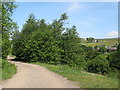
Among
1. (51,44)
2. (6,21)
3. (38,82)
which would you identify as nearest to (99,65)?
(51,44)

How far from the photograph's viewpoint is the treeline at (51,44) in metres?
35.4

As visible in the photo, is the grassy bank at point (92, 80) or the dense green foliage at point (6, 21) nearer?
the grassy bank at point (92, 80)

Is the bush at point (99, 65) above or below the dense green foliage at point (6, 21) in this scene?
below

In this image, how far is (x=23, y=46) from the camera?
39156 millimetres

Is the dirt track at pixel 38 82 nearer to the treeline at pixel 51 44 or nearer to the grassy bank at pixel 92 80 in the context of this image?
the grassy bank at pixel 92 80

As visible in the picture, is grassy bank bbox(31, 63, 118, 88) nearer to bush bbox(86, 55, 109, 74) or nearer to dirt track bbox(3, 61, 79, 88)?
dirt track bbox(3, 61, 79, 88)

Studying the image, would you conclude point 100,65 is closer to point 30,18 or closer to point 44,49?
point 44,49

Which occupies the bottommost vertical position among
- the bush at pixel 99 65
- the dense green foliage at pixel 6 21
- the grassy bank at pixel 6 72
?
the bush at pixel 99 65

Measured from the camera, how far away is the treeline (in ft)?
116

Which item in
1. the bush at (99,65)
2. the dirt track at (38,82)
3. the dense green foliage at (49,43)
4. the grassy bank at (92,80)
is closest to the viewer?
the grassy bank at (92,80)

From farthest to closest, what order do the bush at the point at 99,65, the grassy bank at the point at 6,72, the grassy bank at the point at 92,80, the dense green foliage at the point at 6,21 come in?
the bush at the point at 99,65 → the dense green foliage at the point at 6,21 → the grassy bank at the point at 6,72 → the grassy bank at the point at 92,80

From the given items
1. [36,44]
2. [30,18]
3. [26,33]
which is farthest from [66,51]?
[30,18]

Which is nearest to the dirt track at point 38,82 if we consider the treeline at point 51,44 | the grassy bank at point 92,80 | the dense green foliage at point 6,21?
the grassy bank at point 92,80

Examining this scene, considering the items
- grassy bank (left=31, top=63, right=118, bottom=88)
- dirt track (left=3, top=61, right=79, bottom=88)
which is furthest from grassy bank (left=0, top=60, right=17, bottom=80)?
grassy bank (left=31, top=63, right=118, bottom=88)
